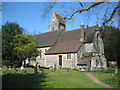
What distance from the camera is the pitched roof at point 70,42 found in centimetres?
3309

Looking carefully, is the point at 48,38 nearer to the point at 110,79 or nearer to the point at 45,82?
the point at 110,79

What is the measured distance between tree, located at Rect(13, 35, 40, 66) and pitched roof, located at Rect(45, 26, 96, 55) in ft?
19.1

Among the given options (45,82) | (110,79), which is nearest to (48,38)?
(110,79)

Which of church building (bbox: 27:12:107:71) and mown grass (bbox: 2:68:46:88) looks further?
church building (bbox: 27:12:107:71)

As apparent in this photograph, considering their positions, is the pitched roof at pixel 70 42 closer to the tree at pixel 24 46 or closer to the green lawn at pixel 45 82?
the tree at pixel 24 46

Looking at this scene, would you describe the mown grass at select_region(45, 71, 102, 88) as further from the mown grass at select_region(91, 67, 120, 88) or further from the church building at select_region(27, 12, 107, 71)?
the church building at select_region(27, 12, 107, 71)

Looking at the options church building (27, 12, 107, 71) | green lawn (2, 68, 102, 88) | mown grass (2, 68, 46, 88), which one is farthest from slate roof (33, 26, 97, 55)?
mown grass (2, 68, 46, 88)

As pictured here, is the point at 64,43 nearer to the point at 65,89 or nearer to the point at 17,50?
the point at 17,50

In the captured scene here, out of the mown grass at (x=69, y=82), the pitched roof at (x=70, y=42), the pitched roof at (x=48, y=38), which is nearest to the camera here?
the mown grass at (x=69, y=82)

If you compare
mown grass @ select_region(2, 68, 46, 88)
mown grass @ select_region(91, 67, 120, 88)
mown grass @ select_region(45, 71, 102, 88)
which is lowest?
mown grass @ select_region(91, 67, 120, 88)

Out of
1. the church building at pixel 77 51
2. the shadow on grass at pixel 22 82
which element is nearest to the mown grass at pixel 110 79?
the shadow on grass at pixel 22 82

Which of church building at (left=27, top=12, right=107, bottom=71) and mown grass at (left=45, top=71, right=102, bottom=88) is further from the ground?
church building at (left=27, top=12, right=107, bottom=71)

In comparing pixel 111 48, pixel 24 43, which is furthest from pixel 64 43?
pixel 111 48

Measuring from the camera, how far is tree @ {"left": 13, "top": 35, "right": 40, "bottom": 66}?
30.1 meters
